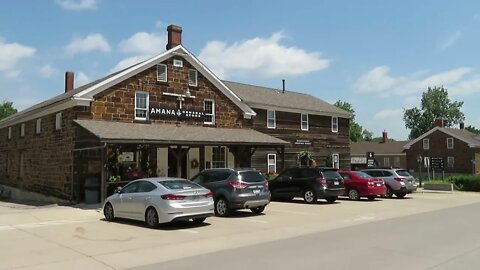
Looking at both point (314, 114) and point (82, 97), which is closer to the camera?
point (82, 97)

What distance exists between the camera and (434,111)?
324 feet

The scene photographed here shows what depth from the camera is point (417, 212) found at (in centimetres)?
1867

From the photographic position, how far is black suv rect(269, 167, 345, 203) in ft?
70.2

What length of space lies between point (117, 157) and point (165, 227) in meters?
9.92

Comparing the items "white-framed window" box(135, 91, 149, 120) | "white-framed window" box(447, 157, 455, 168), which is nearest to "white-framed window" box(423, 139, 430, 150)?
"white-framed window" box(447, 157, 455, 168)

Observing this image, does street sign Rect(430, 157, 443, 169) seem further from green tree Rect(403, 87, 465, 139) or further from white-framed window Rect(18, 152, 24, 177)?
green tree Rect(403, 87, 465, 139)

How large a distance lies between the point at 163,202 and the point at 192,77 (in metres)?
15.0

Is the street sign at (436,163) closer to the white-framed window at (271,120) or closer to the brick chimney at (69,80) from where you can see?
the white-framed window at (271,120)

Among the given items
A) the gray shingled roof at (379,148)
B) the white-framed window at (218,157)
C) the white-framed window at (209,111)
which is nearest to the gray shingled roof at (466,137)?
the gray shingled roof at (379,148)

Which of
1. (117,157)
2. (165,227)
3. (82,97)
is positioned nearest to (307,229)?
(165,227)

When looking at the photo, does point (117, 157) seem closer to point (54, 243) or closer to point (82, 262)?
point (54, 243)

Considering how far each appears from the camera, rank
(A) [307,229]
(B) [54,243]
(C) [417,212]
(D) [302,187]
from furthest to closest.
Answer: (D) [302,187], (C) [417,212], (A) [307,229], (B) [54,243]

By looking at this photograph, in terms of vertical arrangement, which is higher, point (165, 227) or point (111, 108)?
point (111, 108)

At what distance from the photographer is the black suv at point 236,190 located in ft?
54.3
